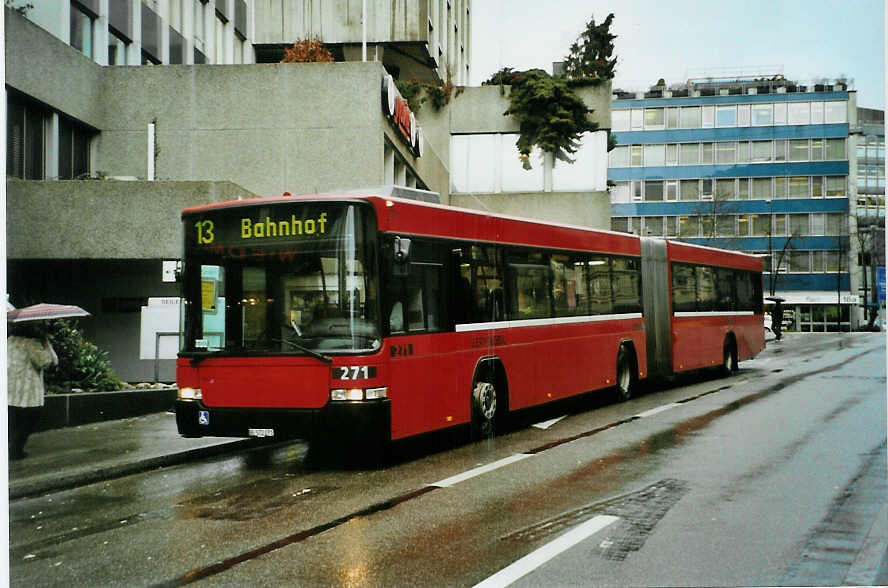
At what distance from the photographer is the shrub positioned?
531 inches

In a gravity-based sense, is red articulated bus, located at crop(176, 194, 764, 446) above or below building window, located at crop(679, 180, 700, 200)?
below

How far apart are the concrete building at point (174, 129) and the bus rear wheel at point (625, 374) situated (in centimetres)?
240

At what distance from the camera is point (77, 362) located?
13.8 m

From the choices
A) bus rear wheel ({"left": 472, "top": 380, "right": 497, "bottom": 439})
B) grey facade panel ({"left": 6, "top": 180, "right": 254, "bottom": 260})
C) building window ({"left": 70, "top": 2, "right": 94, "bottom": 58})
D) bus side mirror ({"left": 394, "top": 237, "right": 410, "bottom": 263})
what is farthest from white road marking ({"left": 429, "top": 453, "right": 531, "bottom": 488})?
building window ({"left": 70, "top": 2, "right": 94, "bottom": 58})

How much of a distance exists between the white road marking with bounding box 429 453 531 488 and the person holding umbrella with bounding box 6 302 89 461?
14.9ft

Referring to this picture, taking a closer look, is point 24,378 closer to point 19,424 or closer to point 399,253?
point 19,424

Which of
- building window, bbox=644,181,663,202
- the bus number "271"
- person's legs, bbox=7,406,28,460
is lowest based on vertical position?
person's legs, bbox=7,406,28,460

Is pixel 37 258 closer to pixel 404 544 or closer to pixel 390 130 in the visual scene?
pixel 404 544

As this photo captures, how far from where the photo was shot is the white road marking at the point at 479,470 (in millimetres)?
9031

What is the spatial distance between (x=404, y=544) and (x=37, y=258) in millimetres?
6725

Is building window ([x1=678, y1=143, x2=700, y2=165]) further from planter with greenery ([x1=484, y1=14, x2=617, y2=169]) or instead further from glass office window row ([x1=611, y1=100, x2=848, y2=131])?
planter with greenery ([x1=484, y1=14, x2=617, y2=169])

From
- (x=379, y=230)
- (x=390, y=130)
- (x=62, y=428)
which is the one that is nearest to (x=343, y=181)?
(x=390, y=130)

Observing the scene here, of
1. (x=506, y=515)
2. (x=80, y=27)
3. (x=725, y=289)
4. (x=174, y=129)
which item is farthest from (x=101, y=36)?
(x=725, y=289)

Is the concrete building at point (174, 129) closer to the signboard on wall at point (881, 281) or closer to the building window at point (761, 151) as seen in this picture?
the building window at point (761, 151)
